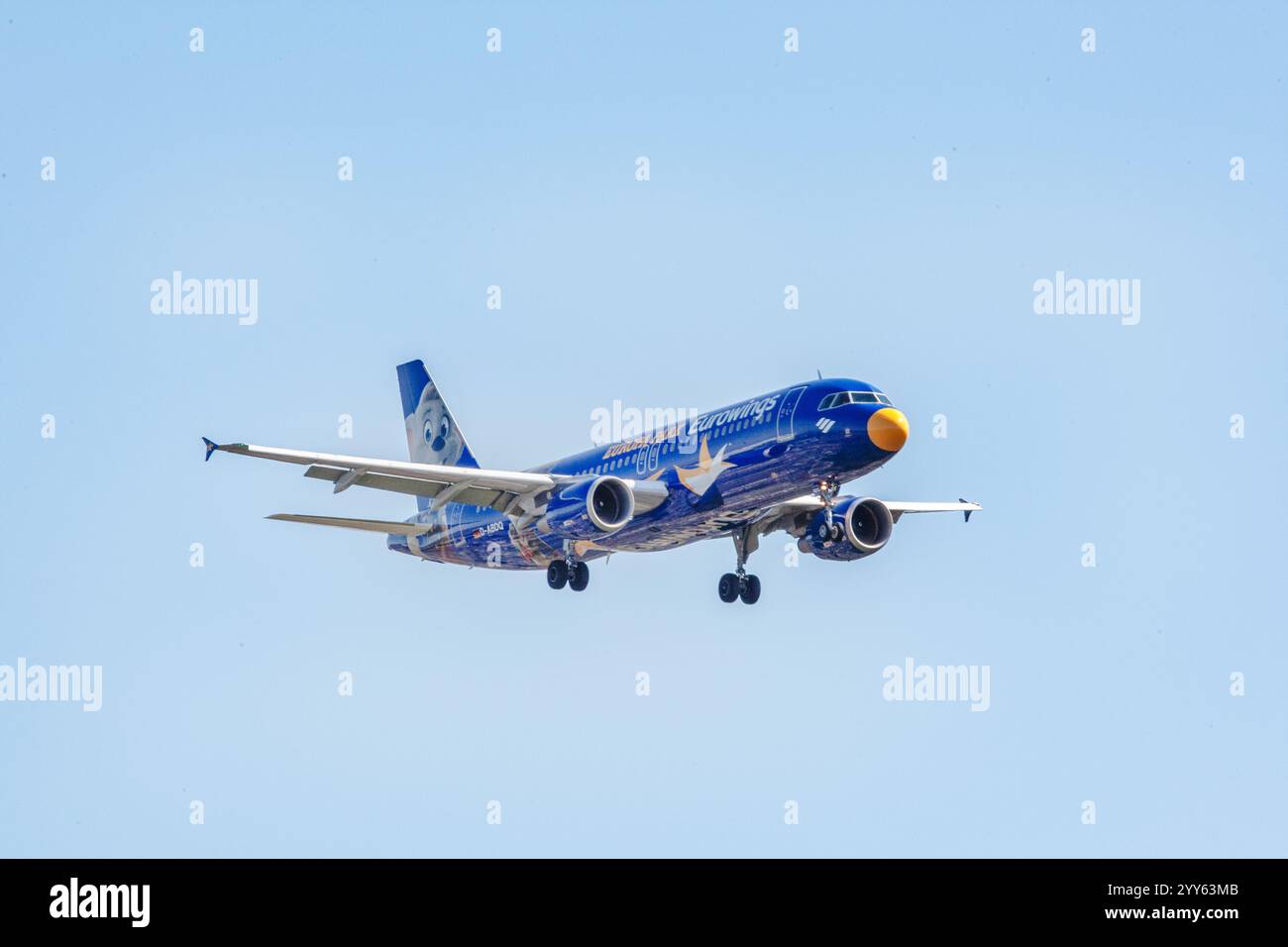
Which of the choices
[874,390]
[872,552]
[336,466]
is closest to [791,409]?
[874,390]

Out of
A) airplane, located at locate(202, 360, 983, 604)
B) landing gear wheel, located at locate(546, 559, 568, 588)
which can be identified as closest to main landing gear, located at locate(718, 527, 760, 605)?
airplane, located at locate(202, 360, 983, 604)

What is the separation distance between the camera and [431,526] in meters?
63.7

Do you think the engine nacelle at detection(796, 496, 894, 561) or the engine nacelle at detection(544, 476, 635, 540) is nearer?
the engine nacelle at detection(544, 476, 635, 540)

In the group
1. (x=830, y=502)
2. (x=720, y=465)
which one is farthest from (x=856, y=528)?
(x=720, y=465)

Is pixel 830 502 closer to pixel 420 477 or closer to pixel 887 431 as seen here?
pixel 887 431

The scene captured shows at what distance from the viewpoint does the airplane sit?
5091 centimetres

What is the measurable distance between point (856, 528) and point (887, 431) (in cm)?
737

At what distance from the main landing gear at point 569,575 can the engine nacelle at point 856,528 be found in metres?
7.09

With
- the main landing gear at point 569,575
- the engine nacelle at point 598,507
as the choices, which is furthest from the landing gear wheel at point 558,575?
the engine nacelle at point 598,507

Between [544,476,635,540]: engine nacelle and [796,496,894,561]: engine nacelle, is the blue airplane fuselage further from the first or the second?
[796,496,894,561]: engine nacelle

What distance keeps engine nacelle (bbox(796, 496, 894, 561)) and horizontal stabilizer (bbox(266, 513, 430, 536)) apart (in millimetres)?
14208

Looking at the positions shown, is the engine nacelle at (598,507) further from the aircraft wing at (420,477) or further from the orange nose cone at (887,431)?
the orange nose cone at (887,431)

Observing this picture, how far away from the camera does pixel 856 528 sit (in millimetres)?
56812

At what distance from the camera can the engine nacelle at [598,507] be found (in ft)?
179
